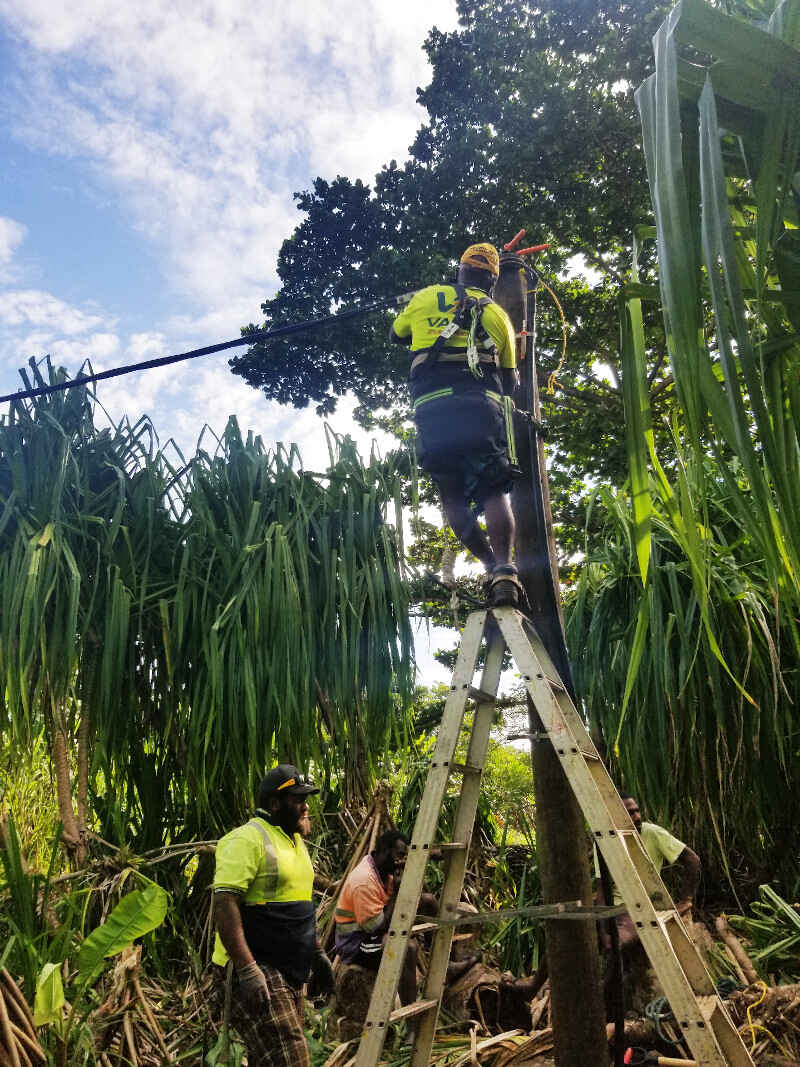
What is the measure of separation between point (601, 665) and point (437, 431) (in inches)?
82.6

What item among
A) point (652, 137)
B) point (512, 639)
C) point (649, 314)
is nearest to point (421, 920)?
point (512, 639)

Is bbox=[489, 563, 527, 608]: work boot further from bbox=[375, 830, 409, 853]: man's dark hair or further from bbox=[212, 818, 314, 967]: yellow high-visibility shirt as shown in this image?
bbox=[375, 830, 409, 853]: man's dark hair

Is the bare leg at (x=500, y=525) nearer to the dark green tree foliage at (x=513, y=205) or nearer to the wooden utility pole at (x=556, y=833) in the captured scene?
the wooden utility pole at (x=556, y=833)

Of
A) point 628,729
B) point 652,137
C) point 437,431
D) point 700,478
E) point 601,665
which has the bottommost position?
point 628,729

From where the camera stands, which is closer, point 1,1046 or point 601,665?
point 1,1046

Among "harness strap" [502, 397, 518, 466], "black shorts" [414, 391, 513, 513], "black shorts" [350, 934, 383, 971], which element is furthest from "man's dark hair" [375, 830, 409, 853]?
"harness strap" [502, 397, 518, 466]

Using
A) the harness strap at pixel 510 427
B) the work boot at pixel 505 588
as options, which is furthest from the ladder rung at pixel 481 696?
the harness strap at pixel 510 427

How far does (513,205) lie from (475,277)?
621cm

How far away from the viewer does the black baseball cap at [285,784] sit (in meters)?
3.14

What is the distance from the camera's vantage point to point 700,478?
92cm

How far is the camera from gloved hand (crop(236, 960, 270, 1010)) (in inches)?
108

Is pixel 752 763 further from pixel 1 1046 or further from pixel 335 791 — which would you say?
pixel 1 1046

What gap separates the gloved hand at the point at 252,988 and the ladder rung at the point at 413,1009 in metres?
0.52

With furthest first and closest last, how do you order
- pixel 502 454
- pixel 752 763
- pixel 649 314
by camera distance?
pixel 649 314 → pixel 752 763 → pixel 502 454
